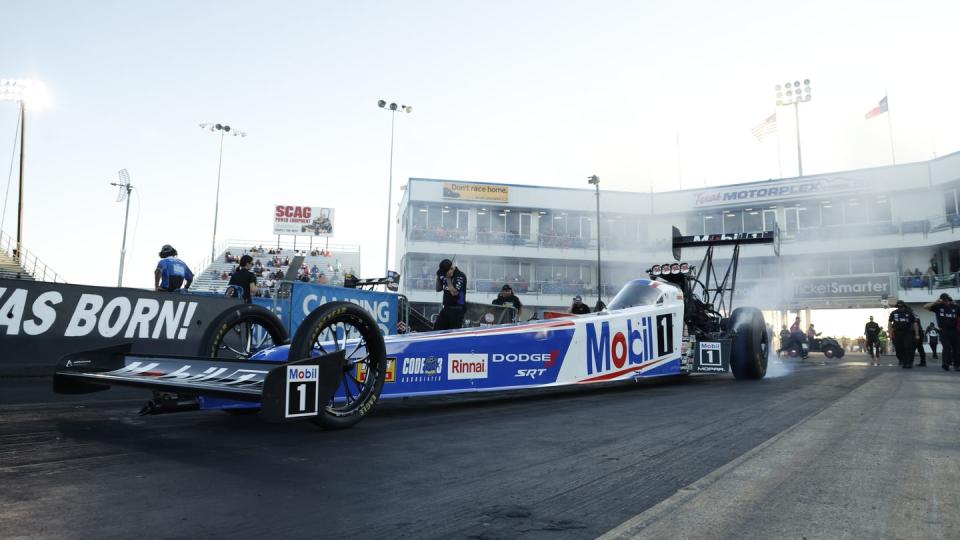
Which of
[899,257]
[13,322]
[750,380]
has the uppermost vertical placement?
[899,257]

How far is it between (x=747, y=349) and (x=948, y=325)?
7755mm

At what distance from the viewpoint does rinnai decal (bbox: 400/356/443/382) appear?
4762mm

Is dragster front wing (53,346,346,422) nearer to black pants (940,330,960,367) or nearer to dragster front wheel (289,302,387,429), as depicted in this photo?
dragster front wheel (289,302,387,429)

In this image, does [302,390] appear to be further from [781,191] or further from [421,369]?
[781,191]

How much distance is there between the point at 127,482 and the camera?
103 inches

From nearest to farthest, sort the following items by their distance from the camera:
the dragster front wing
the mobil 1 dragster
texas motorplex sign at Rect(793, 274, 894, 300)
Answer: the dragster front wing → the mobil 1 dragster → texas motorplex sign at Rect(793, 274, 894, 300)

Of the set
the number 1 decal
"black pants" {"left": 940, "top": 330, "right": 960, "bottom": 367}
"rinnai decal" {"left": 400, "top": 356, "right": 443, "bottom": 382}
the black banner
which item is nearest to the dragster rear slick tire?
the number 1 decal

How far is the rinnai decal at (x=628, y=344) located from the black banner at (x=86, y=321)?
5.58 m

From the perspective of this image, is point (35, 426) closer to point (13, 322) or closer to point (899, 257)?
point (13, 322)

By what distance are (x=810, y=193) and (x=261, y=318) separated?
40.8 meters

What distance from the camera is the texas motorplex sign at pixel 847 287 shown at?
3353cm

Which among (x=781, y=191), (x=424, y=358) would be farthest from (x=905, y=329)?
(x=781, y=191)

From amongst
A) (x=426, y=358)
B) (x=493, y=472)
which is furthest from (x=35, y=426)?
(x=493, y=472)

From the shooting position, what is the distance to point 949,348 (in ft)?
43.0
